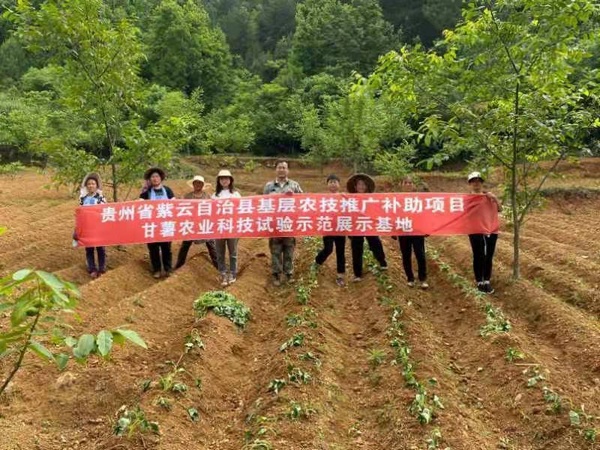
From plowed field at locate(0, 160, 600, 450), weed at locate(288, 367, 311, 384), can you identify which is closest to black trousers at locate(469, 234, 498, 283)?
plowed field at locate(0, 160, 600, 450)

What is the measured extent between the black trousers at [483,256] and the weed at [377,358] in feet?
10.3

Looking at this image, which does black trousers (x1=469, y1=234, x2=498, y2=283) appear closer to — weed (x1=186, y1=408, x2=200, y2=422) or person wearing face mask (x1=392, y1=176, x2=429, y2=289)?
person wearing face mask (x1=392, y1=176, x2=429, y2=289)

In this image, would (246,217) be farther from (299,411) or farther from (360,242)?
(299,411)

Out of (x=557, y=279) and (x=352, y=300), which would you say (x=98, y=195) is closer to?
(x=352, y=300)

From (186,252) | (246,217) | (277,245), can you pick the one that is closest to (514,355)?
(277,245)

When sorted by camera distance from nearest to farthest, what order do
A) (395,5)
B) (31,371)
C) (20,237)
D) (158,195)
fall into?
1. (31,371)
2. (158,195)
3. (20,237)
4. (395,5)

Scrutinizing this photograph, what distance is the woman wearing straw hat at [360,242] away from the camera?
9695mm

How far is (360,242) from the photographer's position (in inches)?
380

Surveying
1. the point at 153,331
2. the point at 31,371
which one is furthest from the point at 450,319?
the point at 31,371

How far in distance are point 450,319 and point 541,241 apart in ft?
19.5

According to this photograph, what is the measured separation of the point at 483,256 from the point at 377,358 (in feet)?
11.4

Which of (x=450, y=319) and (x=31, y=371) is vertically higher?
(x=31, y=371)

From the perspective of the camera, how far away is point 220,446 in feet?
15.4

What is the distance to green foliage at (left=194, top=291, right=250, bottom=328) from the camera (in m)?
7.35
